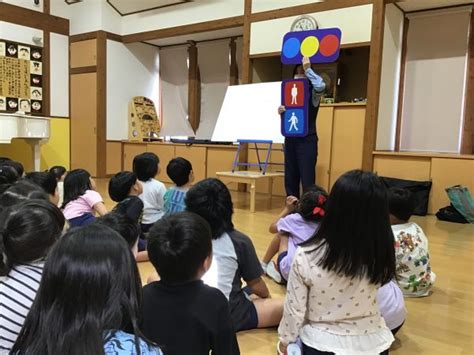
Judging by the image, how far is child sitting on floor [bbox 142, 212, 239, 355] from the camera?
104 centimetres

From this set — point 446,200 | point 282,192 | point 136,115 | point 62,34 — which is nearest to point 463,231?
point 446,200

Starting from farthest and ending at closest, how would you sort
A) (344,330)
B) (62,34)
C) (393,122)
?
(62,34) → (393,122) → (344,330)

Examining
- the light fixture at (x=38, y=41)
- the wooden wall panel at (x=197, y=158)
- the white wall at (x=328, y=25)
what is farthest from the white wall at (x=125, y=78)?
the white wall at (x=328, y=25)

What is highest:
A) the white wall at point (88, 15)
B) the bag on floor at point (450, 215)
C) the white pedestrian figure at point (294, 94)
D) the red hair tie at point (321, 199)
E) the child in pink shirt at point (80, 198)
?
the white wall at point (88, 15)

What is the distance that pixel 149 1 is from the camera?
7.06m

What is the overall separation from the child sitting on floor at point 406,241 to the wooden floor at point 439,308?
179mm

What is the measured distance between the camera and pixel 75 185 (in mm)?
2688

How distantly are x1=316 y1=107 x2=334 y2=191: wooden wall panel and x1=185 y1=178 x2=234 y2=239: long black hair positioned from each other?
409cm

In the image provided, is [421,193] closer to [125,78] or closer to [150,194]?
[150,194]

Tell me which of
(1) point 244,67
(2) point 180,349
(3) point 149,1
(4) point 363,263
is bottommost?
(2) point 180,349

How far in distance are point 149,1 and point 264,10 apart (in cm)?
228

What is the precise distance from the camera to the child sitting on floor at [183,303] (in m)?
1.04

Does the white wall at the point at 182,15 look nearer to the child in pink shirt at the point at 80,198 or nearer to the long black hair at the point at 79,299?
the child in pink shirt at the point at 80,198

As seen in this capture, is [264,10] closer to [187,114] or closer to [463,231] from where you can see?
[187,114]
